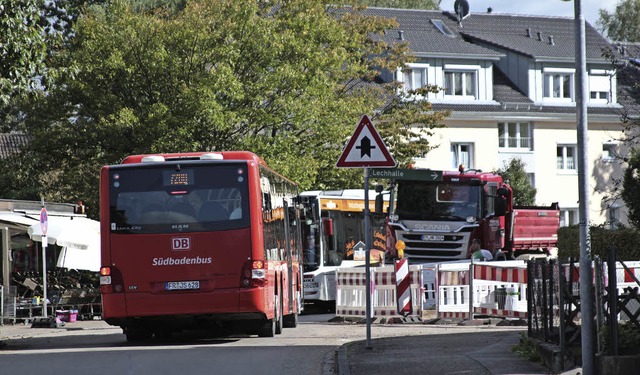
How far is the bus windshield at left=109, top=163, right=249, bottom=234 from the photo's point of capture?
18.9 metres

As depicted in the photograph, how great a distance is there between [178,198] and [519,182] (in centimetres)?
4649

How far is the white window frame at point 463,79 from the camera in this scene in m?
66.4

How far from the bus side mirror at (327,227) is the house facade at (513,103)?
30792mm

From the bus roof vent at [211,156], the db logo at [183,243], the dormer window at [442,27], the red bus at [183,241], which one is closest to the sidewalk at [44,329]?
the red bus at [183,241]

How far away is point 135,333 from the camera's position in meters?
20.4

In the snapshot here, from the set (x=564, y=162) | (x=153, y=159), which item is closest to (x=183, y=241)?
(x=153, y=159)

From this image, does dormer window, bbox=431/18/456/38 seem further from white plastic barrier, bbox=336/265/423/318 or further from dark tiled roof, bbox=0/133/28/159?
white plastic barrier, bbox=336/265/423/318

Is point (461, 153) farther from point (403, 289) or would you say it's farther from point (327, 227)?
point (403, 289)

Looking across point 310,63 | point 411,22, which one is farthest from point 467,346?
point 411,22

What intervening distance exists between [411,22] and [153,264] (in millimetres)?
52737

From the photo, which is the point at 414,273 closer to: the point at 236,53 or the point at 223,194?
the point at 223,194

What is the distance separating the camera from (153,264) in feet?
61.6

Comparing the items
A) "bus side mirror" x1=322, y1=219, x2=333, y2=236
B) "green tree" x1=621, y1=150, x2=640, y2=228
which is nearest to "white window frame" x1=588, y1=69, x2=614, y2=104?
"bus side mirror" x1=322, y1=219, x2=333, y2=236

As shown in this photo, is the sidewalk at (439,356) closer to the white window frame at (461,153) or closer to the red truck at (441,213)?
the red truck at (441,213)
